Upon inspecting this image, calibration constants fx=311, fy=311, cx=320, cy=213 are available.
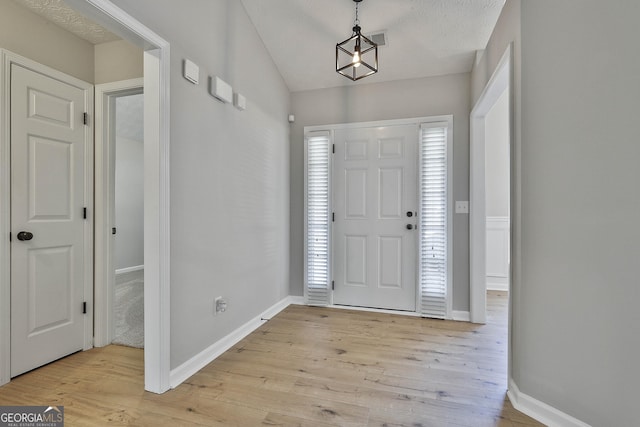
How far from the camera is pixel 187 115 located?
6.79 ft

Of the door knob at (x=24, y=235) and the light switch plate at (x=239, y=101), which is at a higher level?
the light switch plate at (x=239, y=101)

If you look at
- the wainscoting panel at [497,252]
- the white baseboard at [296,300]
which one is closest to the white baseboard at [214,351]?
the white baseboard at [296,300]

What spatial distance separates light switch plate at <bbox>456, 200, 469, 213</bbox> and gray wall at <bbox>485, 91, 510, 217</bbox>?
1.80 meters

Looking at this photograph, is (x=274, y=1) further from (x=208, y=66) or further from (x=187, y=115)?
(x=187, y=115)

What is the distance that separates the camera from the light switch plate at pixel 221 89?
2297 millimetres

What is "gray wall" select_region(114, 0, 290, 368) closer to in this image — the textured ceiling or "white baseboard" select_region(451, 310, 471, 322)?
the textured ceiling

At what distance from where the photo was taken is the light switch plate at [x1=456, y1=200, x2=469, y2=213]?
3.19 meters

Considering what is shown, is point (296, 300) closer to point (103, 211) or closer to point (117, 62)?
point (103, 211)

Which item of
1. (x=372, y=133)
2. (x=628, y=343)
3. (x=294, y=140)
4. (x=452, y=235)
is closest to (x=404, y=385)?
(x=628, y=343)

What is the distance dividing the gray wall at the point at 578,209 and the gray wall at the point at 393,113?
135 cm

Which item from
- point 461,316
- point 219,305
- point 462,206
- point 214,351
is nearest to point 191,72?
point 219,305

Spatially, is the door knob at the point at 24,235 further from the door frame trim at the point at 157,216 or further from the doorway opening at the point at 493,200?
the doorway opening at the point at 493,200

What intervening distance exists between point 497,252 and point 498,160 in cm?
138

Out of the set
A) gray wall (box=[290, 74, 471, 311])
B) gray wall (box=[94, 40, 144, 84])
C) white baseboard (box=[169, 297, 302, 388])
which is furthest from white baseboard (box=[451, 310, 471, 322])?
gray wall (box=[94, 40, 144, 84])
